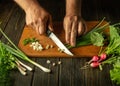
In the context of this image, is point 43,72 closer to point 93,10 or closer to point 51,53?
point 51,53

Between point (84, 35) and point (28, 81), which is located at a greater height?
point (84, 35)

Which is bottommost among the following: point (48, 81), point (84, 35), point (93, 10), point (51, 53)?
point (48, 81)

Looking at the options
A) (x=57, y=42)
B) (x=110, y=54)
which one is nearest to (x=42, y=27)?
(x=57, y=42)

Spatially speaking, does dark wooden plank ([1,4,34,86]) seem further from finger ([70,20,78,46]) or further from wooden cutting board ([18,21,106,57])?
finger ([70,20,78,46])

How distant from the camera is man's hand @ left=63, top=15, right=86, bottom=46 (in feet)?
4.33

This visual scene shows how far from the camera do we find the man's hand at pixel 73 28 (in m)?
1.32

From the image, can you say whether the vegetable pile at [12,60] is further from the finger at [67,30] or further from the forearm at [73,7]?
the forearm at [73,7]

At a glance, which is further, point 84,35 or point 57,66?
point 84,35

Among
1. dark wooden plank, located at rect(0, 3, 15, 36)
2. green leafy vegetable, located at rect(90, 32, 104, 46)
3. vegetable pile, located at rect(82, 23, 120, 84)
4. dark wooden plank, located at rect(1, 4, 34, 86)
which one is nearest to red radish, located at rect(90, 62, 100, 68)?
vegetable pile, located at rect(82, 23, 120, 84)

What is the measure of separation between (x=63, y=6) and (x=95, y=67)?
0.59 m

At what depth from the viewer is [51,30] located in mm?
1354

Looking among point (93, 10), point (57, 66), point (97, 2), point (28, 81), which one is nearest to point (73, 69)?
point (57, 66)

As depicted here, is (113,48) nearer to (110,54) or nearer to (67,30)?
(110,54)

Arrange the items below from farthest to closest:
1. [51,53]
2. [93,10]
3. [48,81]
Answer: [93,10]
[51,53]
[48,81]
